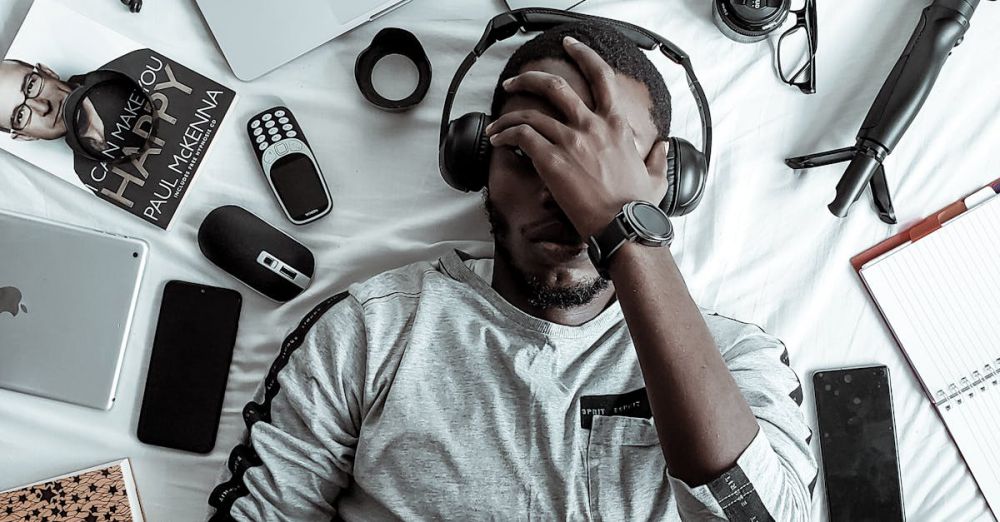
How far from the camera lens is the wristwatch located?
0.86 metres

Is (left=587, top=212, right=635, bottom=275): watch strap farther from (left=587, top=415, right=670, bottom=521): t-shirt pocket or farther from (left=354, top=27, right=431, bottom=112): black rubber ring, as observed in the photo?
(left=354, top=27, right=431, bottom=112): black rubber ring

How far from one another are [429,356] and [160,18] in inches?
26.2

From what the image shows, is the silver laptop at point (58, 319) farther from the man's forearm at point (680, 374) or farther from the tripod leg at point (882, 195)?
the tripod leg at point (882, 195)

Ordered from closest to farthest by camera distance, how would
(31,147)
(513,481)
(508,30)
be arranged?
(513,481) < (508,30) < (31,147)

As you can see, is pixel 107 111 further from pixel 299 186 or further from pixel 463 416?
pixel 463 416

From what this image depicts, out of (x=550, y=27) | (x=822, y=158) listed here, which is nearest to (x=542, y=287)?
(x=550, y=27)

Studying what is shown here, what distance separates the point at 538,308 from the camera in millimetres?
1095

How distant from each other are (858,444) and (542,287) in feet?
1.87

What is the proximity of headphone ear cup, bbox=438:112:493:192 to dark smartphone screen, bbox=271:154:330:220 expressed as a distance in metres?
0.26

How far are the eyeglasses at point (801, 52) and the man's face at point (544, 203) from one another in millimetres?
389

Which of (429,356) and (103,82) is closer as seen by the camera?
(429,356)

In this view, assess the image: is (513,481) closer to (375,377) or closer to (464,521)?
(464,521)

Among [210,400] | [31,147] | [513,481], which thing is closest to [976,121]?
[513,481]

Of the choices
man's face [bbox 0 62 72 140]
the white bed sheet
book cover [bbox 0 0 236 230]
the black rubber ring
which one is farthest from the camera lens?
man's face [bbox 0 62 72 140]
